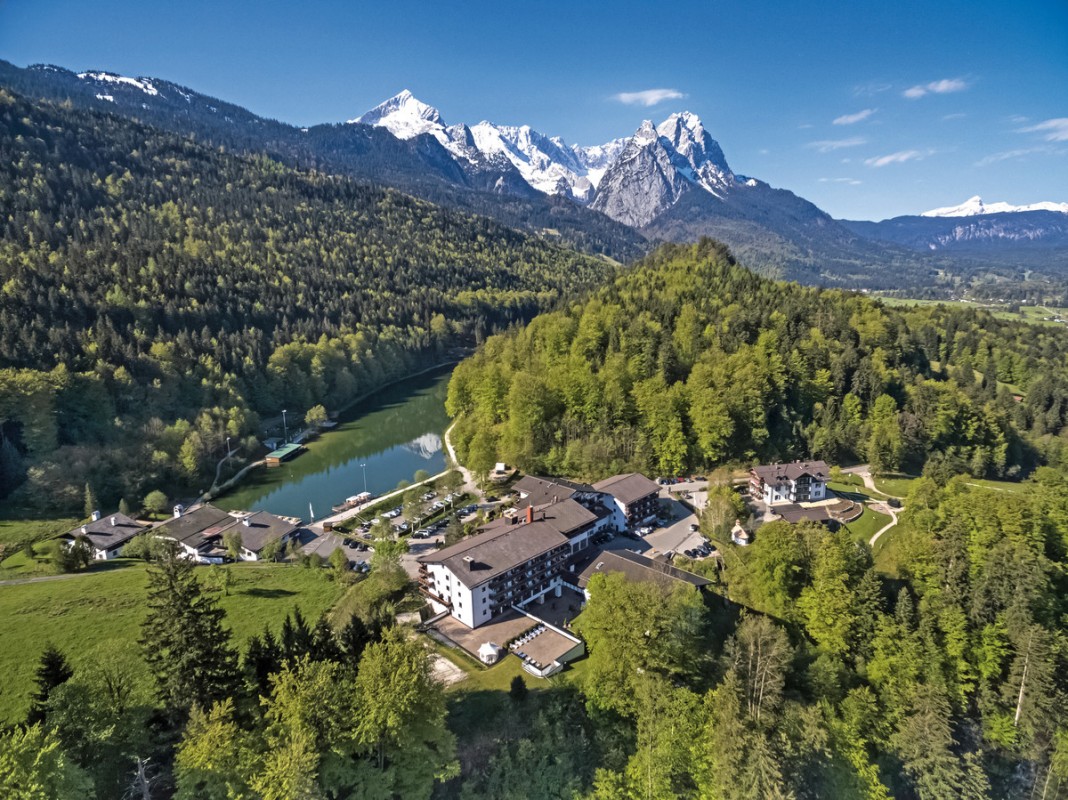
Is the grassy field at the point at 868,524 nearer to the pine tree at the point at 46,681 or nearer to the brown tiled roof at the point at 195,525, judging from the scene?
the pine tree at the point at 46,681

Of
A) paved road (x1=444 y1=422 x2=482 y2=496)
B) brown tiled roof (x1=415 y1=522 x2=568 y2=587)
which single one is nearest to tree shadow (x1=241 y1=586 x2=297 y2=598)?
brown tiled roof (x1=415 y1=522 x2=568 y2=587)

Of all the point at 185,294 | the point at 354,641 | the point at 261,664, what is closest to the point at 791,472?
the point at 354,641

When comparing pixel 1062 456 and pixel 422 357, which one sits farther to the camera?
pixel 422 357

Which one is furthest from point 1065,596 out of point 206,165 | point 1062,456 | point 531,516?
point 206,165

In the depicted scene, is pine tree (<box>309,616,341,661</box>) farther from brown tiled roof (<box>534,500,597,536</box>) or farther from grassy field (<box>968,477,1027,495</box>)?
grassy field (<box>968,477,1027,495</box>)

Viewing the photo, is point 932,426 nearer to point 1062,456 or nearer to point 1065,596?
point 1062,456

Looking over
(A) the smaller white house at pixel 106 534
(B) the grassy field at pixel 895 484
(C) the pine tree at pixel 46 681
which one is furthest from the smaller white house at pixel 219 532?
(B) the grassy field at pixel 895 484

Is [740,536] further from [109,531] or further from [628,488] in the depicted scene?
[109,531]
